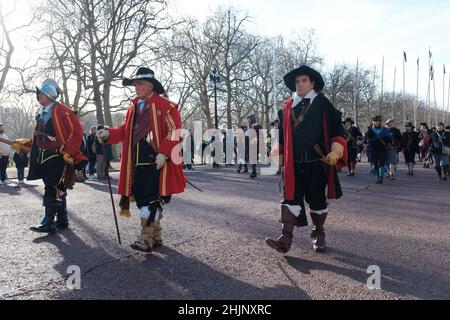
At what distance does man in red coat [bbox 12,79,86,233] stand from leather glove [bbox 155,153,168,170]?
1784 mm

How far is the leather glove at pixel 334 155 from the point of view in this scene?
473 cm

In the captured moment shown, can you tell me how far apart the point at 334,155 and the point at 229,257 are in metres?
1.51

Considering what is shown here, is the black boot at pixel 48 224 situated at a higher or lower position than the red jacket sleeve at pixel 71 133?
lower

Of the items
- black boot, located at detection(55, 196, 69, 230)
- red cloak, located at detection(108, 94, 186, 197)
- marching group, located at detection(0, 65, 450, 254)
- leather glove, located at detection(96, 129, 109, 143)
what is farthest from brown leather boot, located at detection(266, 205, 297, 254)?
black boot, located at detection(55, 196, 69, 230)

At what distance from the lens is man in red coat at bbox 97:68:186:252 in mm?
4922

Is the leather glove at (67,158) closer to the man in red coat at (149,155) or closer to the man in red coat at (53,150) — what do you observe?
the man in red coat at (53,150)

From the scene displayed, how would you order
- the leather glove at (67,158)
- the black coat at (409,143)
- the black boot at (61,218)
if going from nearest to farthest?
the leather glove at (67,158) < the black boot at (61,218) < the black coat at (409,143)

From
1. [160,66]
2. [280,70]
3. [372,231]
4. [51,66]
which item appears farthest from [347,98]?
[372,231]

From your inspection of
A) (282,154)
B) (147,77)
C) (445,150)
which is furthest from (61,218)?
(445,150)

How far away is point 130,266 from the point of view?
4.43 metres

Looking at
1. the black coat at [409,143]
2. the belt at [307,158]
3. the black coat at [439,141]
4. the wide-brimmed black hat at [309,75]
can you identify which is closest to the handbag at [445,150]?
the black coat at [439,141]

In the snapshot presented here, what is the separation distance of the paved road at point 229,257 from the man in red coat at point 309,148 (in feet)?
1.78

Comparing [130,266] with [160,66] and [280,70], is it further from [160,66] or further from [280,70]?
[280,70]
